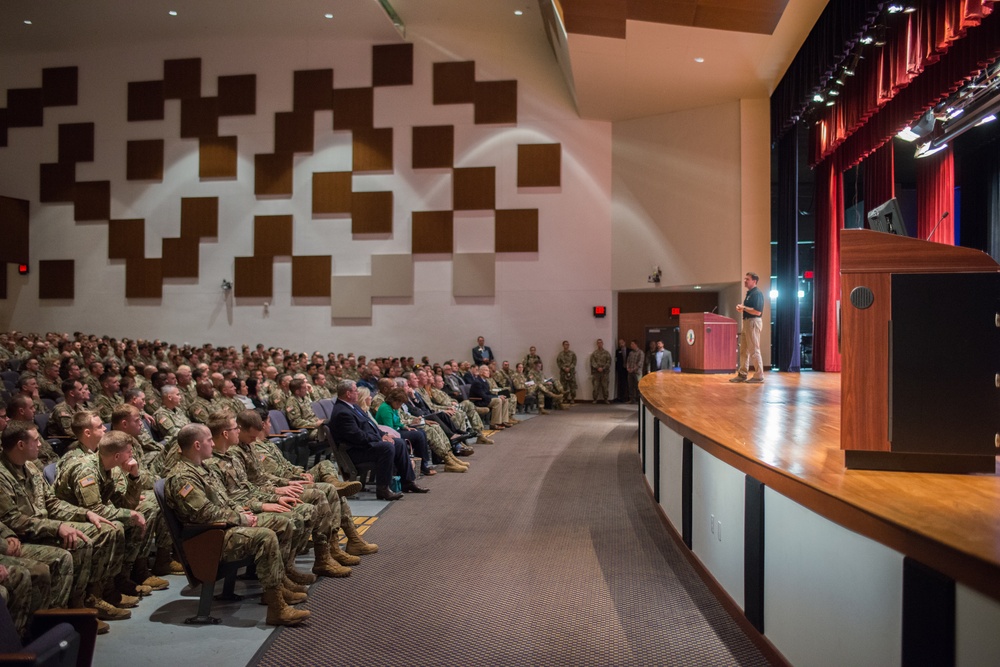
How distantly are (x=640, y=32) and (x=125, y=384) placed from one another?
23.5 ft

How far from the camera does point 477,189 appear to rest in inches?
533

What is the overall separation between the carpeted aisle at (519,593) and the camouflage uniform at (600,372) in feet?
24.3

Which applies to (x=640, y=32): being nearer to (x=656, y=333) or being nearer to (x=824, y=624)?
(x=656, y=333)

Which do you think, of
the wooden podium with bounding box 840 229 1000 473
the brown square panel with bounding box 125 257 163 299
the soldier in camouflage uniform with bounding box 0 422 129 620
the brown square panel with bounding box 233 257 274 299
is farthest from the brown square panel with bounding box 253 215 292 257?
the wooden podium with bounding box 840 229 1000 473

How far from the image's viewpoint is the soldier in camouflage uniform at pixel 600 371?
42.9ft

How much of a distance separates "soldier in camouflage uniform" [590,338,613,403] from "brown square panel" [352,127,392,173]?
5.25 m

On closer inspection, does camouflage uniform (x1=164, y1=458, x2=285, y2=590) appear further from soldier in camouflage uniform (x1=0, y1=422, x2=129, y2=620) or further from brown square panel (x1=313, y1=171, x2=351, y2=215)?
brown square panel (x1=313, y1=171, x2=351, y2=215)

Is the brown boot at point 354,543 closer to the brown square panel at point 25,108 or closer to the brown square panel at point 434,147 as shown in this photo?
the brown square panel at point 434,147

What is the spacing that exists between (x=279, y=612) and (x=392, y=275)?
10998 mm

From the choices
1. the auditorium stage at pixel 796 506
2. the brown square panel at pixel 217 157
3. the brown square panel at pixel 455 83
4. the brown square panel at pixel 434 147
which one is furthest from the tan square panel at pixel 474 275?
the auditorium stage at pixel 796 506

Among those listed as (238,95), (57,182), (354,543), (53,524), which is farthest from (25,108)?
(53,524)

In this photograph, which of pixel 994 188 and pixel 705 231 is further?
pixel 705 231

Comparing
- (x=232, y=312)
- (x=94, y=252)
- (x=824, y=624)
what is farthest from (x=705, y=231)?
(x=94, y=252)

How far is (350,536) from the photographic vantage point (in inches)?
157
